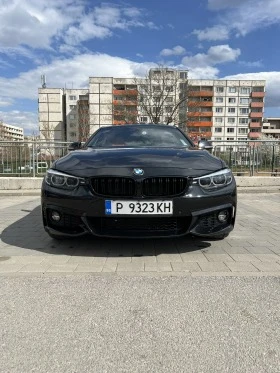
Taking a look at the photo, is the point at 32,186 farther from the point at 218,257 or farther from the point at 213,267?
the point at 213,267

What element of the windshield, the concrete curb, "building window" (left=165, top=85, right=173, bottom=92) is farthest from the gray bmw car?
"building window" (left=165, top=85, right=173, bottom=92)

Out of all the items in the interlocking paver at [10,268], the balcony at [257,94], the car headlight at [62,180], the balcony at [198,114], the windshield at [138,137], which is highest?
the balcony at [257,94]

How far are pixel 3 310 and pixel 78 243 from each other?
1659 mm

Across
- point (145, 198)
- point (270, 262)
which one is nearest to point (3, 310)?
point (145, 198)

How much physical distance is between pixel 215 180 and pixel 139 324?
5.82 ft

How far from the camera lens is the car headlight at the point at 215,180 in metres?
3.39

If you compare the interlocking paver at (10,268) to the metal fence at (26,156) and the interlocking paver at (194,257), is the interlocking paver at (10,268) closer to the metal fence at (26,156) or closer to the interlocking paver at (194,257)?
the interlocking paver at (194,257)

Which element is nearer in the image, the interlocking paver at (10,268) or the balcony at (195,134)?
the interlocking paver at (10,268)

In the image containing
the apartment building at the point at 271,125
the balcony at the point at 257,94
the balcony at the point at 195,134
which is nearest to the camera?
the balcony at the point at 195,134

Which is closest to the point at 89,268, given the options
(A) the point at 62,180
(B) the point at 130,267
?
(B) the point at 130,267

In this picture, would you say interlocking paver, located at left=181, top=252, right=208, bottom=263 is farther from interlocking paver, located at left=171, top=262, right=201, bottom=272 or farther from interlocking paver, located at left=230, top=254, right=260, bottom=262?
interlocking paver, located at left=230, top=254, right=260, bottom=262

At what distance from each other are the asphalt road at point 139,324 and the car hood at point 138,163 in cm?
104

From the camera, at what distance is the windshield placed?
4.64 metres

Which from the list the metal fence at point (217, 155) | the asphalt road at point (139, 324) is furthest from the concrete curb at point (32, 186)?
the asphalt road at point (139, 324)
